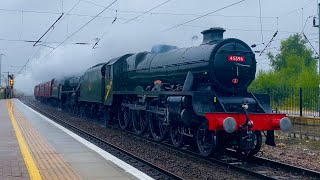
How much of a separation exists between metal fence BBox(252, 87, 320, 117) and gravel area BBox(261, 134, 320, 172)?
2897 millimetres

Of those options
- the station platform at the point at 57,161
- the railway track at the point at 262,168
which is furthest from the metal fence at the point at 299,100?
the station platform at the point at 57,161

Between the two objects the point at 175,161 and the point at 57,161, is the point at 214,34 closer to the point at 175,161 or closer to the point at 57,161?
the point at 175,161

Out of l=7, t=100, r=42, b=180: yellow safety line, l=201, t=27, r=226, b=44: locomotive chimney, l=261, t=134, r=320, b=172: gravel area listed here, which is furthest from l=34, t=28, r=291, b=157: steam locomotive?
l=7, t=100, r=42, b=180: yellow safety line

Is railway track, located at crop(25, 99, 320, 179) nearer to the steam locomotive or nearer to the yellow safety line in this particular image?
the steam locomotive

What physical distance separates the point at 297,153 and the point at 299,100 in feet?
20.7

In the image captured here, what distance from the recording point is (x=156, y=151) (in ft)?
37.3

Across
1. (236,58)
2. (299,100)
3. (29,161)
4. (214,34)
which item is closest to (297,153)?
(236,58)

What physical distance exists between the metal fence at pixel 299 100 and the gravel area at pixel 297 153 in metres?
2.90

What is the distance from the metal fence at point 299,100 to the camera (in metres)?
16.6

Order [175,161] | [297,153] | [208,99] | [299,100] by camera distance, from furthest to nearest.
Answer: [299,100], [297,153], [208,99], [175,161]

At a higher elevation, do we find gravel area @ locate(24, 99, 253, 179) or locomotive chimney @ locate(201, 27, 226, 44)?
locomotive chimney @ locate(201, 27, 226, 44)

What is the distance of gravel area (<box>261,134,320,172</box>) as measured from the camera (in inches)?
379

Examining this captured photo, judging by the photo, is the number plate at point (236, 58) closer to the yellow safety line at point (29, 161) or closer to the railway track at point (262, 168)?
the railway track at point (262, 168)

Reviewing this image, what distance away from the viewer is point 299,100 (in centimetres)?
1686
